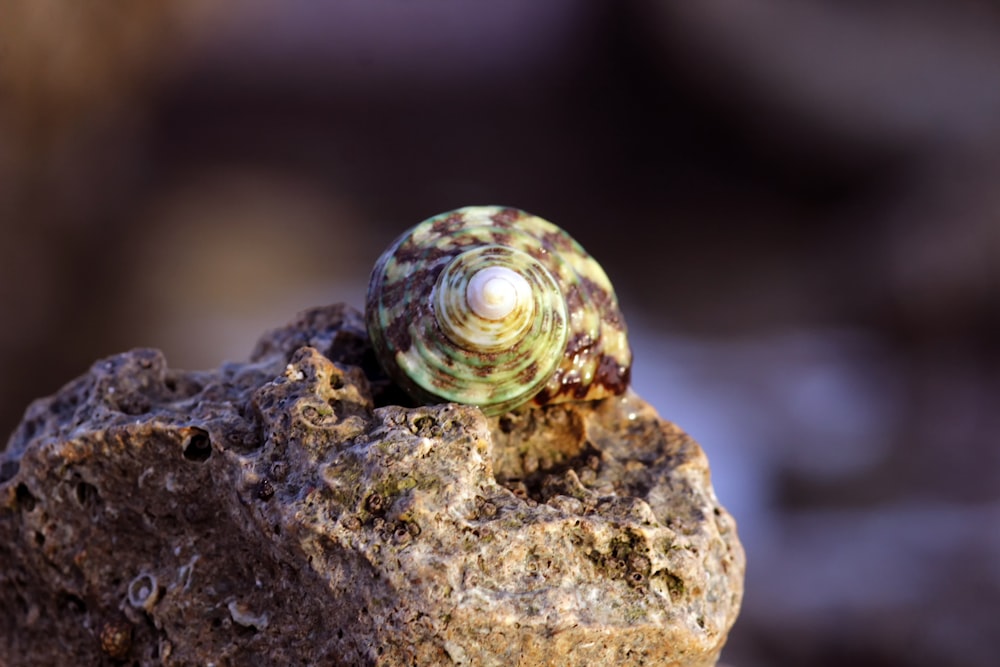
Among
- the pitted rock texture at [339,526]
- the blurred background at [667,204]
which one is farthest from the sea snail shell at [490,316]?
the blurred background at [667,204]

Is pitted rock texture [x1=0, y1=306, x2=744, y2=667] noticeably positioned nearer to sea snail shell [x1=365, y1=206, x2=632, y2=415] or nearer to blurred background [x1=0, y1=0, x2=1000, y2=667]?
sea snail shell [x1=365, y1=206, x2=632, y2=415]

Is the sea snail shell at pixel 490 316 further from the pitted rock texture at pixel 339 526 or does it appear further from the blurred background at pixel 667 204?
the blurred background at pixel 667 204

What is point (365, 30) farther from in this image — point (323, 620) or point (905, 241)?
point (323, 620)

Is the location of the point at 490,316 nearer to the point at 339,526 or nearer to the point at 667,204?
the point at 339,526

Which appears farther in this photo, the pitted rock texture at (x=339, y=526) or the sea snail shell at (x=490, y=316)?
the sea snail shell at (x=490, y=316)

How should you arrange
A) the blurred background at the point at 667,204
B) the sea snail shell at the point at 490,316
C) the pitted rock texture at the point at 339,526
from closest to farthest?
A: the pitted rock texture at the point at 339,526 < the sea snail shell at the point at 490,316 < the blurred background at the point at 667,204

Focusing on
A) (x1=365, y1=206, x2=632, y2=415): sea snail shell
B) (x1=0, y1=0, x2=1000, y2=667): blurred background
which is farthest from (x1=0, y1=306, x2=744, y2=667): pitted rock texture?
(x1=0, y1=0, x2=1000, y2=667): blurred background
